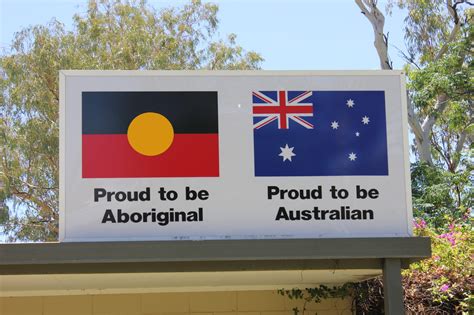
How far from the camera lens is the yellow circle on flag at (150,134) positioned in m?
5.71

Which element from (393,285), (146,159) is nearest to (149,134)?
(146,159)

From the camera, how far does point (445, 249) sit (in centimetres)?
721

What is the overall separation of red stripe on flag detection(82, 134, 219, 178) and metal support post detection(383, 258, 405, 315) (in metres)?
1.51

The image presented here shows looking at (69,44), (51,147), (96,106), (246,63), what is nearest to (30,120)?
(51,147)

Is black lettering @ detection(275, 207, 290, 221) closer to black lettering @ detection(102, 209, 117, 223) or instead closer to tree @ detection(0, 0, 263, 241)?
black lettering @ detection(102, 209, 117, 223)

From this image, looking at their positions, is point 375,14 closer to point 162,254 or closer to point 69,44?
point 69,44

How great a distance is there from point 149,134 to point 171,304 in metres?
2.40

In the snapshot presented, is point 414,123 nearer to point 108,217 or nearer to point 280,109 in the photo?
point 280,109

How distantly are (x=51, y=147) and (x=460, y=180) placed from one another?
38.5ft

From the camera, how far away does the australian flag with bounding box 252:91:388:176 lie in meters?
5.76

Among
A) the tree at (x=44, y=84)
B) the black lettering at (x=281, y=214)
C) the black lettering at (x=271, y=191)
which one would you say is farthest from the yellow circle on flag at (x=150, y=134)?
the tree at (x=44, y=84)

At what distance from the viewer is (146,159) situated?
5688mm

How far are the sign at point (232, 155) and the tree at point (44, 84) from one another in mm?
16517

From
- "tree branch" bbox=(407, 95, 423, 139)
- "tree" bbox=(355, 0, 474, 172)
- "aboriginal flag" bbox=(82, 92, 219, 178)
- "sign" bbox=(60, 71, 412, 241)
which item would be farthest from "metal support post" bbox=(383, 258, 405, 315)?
"tree branch" bbox=(407, 95, 423, 139)
